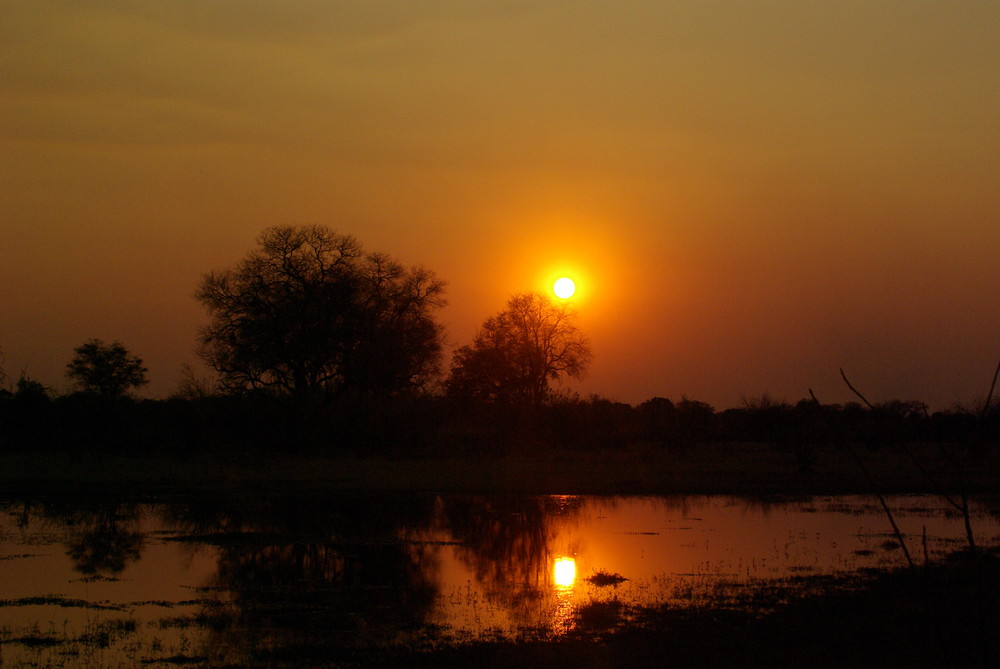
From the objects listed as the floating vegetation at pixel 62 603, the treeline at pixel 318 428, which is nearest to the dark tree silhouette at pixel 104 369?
the treeline at pixel 318 428

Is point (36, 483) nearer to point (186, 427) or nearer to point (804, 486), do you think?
point (186, 427)

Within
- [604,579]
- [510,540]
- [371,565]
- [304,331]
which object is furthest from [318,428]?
[604,579]

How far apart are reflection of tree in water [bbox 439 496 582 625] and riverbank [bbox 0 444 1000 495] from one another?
152 inches

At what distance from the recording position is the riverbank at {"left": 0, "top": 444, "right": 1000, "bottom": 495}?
32312 mm

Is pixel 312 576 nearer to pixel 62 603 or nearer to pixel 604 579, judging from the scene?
pixel 62 603

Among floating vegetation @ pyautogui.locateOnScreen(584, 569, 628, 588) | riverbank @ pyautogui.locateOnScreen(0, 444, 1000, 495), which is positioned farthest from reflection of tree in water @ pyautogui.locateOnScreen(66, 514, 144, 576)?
riverbank @ pyautogui.locateOnScreen(0, 444, 1000, 495)

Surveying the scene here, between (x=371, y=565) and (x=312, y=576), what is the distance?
4.71ft

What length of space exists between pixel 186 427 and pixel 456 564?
106 ft

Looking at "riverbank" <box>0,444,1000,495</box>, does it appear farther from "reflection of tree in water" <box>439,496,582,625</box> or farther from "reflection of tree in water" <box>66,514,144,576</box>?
"reflection of tree in water" <box>66,514,144,576</box>

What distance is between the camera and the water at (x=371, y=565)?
36.7 feet

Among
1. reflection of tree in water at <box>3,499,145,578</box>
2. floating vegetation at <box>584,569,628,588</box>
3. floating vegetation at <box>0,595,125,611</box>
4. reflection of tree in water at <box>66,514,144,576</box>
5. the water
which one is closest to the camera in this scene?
the water

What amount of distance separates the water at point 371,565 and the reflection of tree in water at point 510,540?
3.1 inches

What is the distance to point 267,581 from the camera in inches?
588

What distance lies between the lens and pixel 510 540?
20281mm
